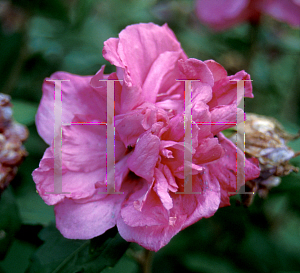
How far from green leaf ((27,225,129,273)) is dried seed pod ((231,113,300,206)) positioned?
0.30m

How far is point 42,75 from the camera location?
1.48 m

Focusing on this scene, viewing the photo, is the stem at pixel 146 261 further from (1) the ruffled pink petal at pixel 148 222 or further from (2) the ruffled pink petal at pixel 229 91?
(2) the ruffled pink petal at pixel 229 91

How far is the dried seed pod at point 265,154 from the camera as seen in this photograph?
2.35 ft

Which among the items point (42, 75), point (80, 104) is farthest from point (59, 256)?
point (42, 75)

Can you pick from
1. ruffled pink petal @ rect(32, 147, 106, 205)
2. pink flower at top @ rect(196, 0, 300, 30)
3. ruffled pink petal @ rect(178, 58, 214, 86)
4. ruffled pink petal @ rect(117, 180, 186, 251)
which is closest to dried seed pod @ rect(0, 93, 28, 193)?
ruffled pink petal @ rect(32, 147, 106, 205)

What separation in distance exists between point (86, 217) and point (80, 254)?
0.13 meters

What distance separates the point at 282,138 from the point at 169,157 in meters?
0.35

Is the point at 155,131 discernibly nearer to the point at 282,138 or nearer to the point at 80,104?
the point at 80,104

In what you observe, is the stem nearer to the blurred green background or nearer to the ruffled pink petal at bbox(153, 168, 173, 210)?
the blurred green background

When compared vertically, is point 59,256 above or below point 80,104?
below

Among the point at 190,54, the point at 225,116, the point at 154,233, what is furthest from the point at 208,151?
the point at 190,54

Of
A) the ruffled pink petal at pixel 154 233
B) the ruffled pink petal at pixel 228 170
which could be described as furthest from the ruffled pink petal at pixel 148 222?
the ruffled pink petal at pixel 228 170

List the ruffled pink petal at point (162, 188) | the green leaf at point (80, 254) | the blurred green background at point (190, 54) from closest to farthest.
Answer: the ruffled pink petal at point (162, 188)
the green leaf at point (80, 254)
the blurred green background at point (190, 54)

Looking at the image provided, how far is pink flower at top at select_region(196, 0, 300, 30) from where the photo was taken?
1.32m
